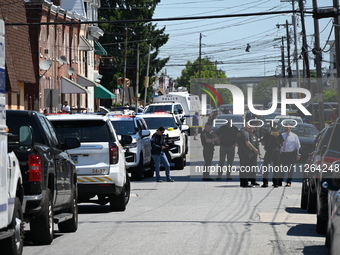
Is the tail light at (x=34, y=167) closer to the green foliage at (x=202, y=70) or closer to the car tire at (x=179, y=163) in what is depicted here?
the car tire at (x=179, y=163)

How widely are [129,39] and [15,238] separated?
7999 cm

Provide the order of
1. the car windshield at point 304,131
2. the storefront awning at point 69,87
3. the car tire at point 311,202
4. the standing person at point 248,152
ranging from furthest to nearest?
1. the storefront awning at point 69,87
2. the car windshield at point 304,131
3. the standing person at point 248,152
4. the car tire at point 311,202

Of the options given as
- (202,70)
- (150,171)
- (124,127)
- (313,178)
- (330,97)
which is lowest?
(150,171)

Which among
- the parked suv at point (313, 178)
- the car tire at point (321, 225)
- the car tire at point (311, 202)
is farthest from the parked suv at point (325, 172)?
the car tire at point (311, 202)

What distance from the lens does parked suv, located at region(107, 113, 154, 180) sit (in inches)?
1049

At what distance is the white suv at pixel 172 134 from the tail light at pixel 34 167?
1912 centimetres

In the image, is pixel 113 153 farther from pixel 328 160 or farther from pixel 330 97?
pixel 330 97

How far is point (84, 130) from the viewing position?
56.5 ft

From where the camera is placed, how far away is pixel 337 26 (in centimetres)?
3591

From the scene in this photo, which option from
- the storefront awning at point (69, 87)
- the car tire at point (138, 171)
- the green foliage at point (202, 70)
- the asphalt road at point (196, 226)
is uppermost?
the green foliage at point (202, 70)

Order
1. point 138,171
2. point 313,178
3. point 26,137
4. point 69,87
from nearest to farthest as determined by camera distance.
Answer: point 26,137 < point 313,178 < point 138,171 < point 69,87

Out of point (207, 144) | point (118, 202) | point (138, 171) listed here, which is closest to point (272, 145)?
point (207, 144)

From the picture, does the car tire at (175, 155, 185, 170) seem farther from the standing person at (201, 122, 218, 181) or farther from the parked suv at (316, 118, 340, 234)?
the parked suv at (316, 118, 340, 234)

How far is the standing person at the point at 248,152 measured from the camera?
85.4 feet
